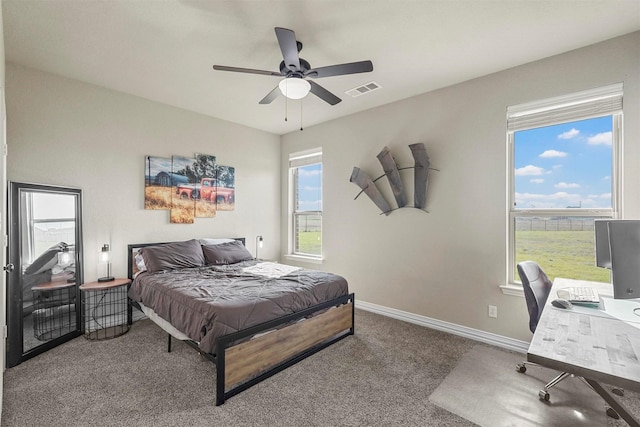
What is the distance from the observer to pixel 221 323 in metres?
2.13

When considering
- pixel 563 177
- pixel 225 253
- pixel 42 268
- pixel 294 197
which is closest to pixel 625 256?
pixel 563 177

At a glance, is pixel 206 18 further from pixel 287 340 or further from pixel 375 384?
pixel 375 384

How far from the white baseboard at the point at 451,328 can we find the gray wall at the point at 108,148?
244 centimetres

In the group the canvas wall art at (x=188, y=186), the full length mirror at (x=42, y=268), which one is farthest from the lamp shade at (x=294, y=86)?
the full length mirror at (x=42, y=268)

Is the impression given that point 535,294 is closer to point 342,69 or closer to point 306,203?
point 342,69

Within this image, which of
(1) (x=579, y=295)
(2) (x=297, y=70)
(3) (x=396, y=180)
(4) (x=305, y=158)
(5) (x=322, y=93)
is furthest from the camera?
(4) (x=305, y=158)

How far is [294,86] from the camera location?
2.37m

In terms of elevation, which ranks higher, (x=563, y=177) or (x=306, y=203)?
(x=563, y=177)

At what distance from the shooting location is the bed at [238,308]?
2.17 metres

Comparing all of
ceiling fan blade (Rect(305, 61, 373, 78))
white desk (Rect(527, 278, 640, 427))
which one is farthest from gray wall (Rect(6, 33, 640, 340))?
ceiling fan blade (Rect(305, 61, 373, 78))

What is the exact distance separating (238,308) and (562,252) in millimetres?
3006

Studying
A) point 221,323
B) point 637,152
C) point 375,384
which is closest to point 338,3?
point 221,323

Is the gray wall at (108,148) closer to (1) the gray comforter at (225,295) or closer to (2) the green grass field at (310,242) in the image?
(1) the gray comforter at (225,295)

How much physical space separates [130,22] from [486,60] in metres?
3.12
